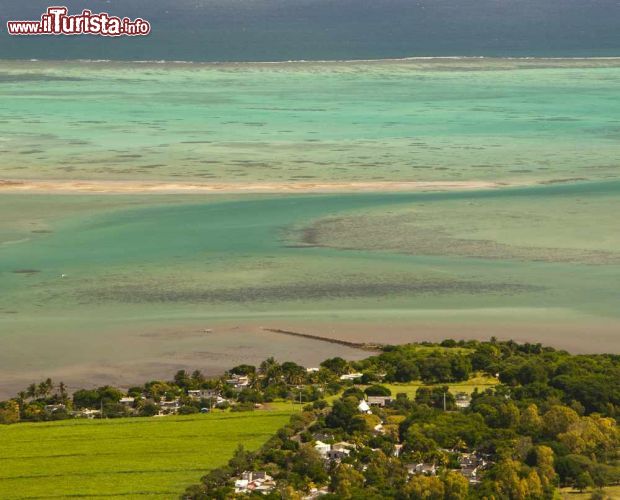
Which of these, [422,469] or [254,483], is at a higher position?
[422,469]

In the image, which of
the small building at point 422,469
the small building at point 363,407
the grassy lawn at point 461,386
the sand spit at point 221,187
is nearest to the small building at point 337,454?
the small building at point 422,469

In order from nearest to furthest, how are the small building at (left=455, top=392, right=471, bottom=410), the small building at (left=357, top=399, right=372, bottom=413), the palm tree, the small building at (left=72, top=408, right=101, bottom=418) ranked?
the small building at (left=357, top=399, right=372, bottom=413), the small building at (left=72, top=408, right=101, bottom=418), the small building at (left=455, top=392, right=471, bottom=410), the palm tree

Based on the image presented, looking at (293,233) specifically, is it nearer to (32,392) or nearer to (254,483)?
(32,392)

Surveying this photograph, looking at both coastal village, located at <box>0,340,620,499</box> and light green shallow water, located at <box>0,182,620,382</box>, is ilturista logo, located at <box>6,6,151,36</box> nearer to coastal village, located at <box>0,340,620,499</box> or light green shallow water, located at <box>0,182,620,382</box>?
light green shallow water, located at <box>0,182,620,382</box>

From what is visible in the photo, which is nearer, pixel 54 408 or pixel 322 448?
pixel 322 448

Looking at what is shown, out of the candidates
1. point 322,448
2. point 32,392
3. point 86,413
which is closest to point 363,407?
point 322,448

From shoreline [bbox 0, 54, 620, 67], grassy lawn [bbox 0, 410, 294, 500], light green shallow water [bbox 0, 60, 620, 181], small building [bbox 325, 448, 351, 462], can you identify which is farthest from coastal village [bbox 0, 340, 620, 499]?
shoreline [bbox 0, 54, 620, 67]

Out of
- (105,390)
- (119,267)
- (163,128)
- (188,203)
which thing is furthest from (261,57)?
(105,390)

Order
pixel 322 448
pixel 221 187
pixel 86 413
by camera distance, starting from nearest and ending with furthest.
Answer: pixel 322 448
pixel 86 413
pixel 221 187

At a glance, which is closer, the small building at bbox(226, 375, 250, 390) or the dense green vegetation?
the dense green vegetation
